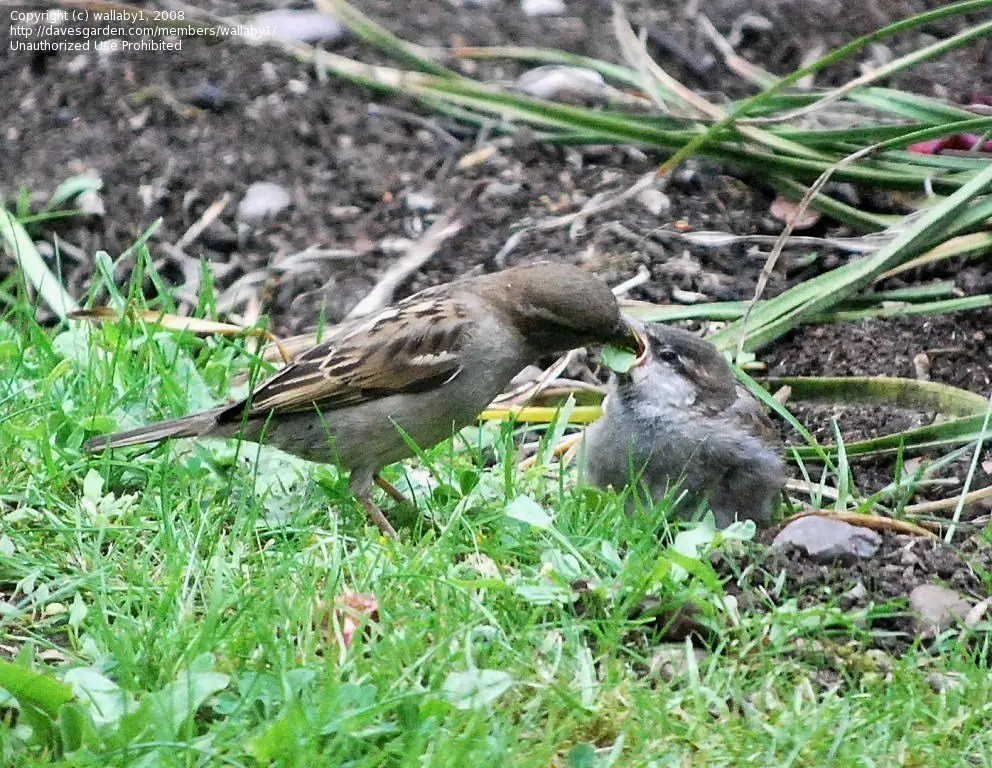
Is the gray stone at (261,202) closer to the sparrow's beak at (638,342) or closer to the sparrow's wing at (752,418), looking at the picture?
the sparrow's beak at (638,342)

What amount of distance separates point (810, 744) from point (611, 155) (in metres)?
4.54

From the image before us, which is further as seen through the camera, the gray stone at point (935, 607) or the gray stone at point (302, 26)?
the gray stone at point (302, 26)

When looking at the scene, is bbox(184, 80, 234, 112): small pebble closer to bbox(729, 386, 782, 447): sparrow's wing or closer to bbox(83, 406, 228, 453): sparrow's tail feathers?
bbox(83, 406, 228, 453): sparrow's tail feathers

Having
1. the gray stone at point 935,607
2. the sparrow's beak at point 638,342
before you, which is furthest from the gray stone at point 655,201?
the gray stone at point 935,607

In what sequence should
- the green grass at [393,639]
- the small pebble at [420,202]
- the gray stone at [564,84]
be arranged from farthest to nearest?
the gray stone at [564,84] → the small pebble at [420,202] → the green grass at [393,639]

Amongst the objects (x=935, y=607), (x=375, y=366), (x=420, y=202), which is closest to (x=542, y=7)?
(x=420, y=202)

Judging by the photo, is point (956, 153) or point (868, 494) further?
point (956, 153)

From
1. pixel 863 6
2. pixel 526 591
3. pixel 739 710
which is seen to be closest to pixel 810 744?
pixel 739 710

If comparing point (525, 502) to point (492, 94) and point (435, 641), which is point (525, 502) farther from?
point (492, 94)

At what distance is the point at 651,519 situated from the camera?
4379 millimetres

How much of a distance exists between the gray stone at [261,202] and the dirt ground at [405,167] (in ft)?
0.16

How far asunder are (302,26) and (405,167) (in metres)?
1.43

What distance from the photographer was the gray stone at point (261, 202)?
283 inches

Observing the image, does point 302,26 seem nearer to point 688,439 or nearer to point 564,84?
point 564,84
